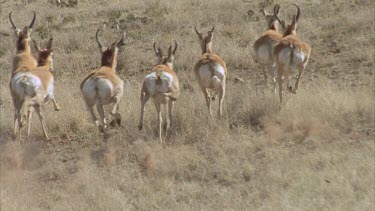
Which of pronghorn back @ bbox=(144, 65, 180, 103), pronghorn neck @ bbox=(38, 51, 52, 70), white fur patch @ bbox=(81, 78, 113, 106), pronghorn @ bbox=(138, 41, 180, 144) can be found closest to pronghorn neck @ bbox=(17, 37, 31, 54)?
pronghorn neck @ bbox=(38, 51, 52, 70)

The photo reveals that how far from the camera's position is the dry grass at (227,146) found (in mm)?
8492

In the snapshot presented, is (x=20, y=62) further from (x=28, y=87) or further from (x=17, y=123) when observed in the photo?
(x=28, y=87)

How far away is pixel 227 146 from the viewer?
1046 centimetres

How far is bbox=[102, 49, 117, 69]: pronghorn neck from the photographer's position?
42.7 ft

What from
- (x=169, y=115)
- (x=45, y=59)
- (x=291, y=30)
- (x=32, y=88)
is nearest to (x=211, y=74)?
(x=169, y=115)

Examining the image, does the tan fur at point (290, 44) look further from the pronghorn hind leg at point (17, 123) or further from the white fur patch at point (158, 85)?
the pronghorn hind leg at point (17, 123)

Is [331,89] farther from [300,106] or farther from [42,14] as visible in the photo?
[42,14]

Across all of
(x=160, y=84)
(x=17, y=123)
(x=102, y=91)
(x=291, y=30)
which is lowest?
(x=17, y=123)

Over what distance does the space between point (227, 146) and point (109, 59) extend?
3872mm

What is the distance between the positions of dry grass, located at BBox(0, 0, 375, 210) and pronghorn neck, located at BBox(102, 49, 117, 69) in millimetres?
1069

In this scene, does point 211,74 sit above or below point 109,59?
below

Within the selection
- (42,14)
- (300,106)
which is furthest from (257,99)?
(42,14)

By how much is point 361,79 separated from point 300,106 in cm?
257

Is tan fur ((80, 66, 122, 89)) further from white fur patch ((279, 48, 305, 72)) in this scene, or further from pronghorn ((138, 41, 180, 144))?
white fur patch ((279, 48, 305, 72))
